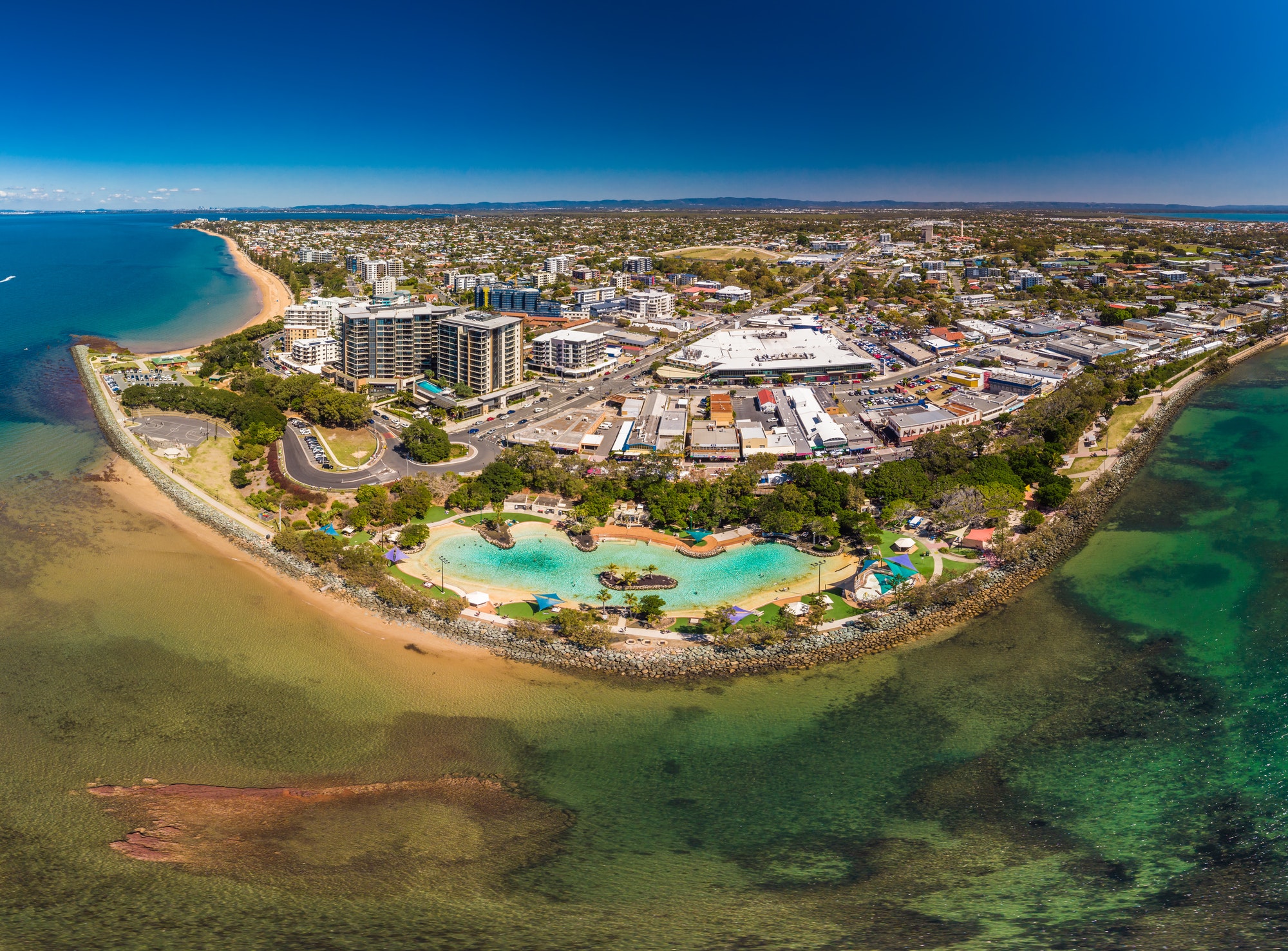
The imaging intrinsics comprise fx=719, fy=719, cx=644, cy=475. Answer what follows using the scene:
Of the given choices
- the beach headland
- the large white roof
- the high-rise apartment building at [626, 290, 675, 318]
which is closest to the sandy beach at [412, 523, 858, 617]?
the beach headland

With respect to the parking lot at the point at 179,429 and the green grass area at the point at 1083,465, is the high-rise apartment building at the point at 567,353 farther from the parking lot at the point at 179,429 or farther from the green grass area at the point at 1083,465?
the green grass area at the point at 1083,465

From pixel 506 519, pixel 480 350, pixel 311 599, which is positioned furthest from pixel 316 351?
pixel 311 599

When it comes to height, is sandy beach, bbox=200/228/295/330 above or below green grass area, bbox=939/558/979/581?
above

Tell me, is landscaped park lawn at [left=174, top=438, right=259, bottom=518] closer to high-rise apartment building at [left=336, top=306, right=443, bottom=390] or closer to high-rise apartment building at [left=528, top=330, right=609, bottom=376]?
high-rise apartment building at [left=336, top=306, right=443, bottom=390]

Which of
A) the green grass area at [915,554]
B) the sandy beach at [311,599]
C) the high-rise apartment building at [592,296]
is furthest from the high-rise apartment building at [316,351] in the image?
the green grass area at [915,554]

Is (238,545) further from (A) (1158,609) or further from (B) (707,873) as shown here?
(A) (1158,609)

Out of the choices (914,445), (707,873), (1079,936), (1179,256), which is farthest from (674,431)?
(1179,256)
